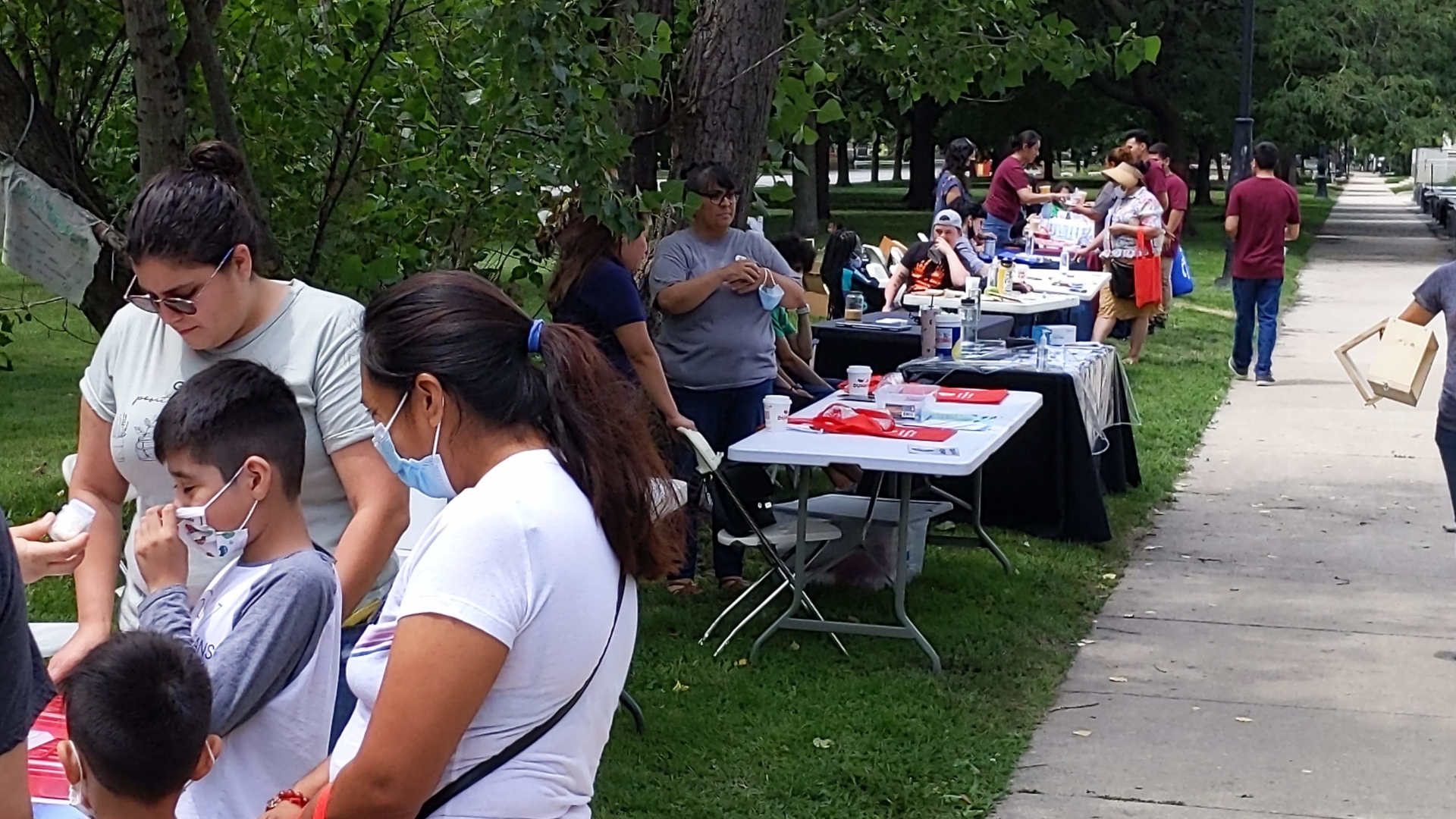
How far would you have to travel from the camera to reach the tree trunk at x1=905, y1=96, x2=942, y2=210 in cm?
3950

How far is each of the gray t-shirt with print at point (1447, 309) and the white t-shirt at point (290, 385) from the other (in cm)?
462

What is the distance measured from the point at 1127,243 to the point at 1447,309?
764cm

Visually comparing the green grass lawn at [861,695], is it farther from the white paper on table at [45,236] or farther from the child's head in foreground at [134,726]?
the child's head in foreground at [134,726]

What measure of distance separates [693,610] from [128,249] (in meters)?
4.10

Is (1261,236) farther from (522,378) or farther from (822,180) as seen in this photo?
Result: (822,180)

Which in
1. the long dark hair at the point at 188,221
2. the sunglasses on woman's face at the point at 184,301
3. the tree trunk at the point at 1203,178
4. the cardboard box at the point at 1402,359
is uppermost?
the long dark hair at the point at 188,221

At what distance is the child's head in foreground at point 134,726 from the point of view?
7.03 feet

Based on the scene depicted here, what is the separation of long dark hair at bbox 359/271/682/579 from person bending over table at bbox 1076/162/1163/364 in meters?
11.9

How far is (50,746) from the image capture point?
2646 mm

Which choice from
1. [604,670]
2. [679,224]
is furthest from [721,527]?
[604,670]

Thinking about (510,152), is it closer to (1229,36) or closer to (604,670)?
(604,670)

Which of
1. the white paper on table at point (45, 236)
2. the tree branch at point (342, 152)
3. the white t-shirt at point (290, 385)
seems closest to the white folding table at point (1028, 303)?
the tree branch at point (342, 152)

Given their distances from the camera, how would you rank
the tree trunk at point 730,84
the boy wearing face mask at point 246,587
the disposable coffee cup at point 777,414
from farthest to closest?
the tree trunk at point 730,84 → the disposable coffee cup at point 777,414 → the boy wearing face mask at point 246,587

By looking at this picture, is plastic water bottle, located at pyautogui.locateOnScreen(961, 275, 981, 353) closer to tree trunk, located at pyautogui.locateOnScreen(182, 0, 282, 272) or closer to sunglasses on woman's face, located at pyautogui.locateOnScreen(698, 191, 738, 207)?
sunglasses on woman's face, located at pyautogui.locateOnScreen(698, 191, 738, 207)
